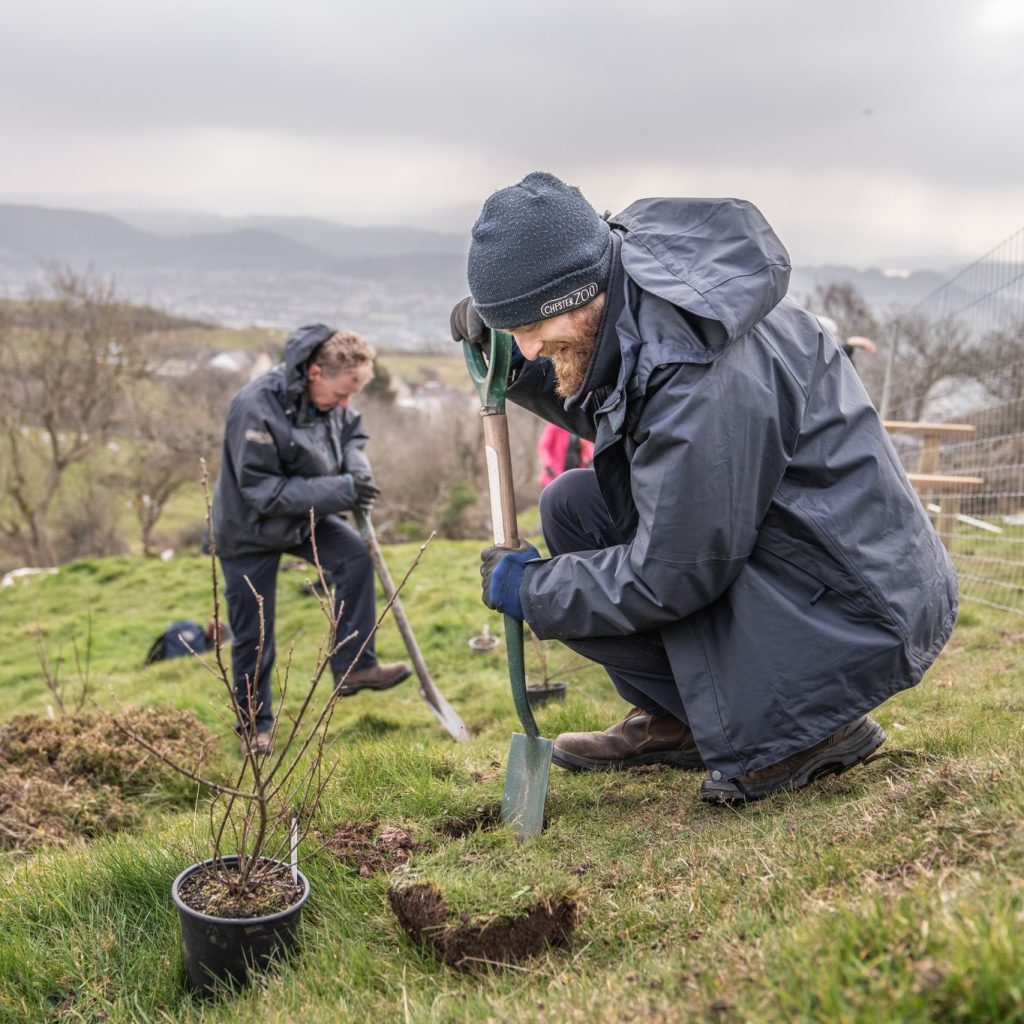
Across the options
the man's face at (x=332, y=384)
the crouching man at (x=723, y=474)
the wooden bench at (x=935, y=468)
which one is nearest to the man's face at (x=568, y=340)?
the crouching man at (x=723, y=474)

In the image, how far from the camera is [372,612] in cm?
616

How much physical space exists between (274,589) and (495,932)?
3982 mm

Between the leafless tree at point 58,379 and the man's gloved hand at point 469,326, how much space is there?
72.9ft

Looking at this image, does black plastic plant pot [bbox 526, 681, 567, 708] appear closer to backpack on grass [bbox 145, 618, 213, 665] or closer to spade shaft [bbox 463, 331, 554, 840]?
spade shaft [bbox 463, 331, 554, 840]

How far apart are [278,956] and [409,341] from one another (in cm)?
6055

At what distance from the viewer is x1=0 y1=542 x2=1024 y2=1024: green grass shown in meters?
1.77

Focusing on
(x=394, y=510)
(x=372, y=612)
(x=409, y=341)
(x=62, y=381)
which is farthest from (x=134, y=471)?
(x=409, y=341)

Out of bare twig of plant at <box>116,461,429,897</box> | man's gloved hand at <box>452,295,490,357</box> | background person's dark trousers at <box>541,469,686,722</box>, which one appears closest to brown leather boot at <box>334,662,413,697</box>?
bare twig of plant at <box>116,461,429,897</box>

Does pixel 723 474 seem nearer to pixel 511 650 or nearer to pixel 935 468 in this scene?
pixel 511 650

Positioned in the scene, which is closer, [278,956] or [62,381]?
[278,956]

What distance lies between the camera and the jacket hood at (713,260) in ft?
8.83

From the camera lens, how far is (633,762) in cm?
382

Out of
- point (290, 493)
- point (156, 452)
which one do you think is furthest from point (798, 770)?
point (156, 452)

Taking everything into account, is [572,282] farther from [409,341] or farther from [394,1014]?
[409,341]
